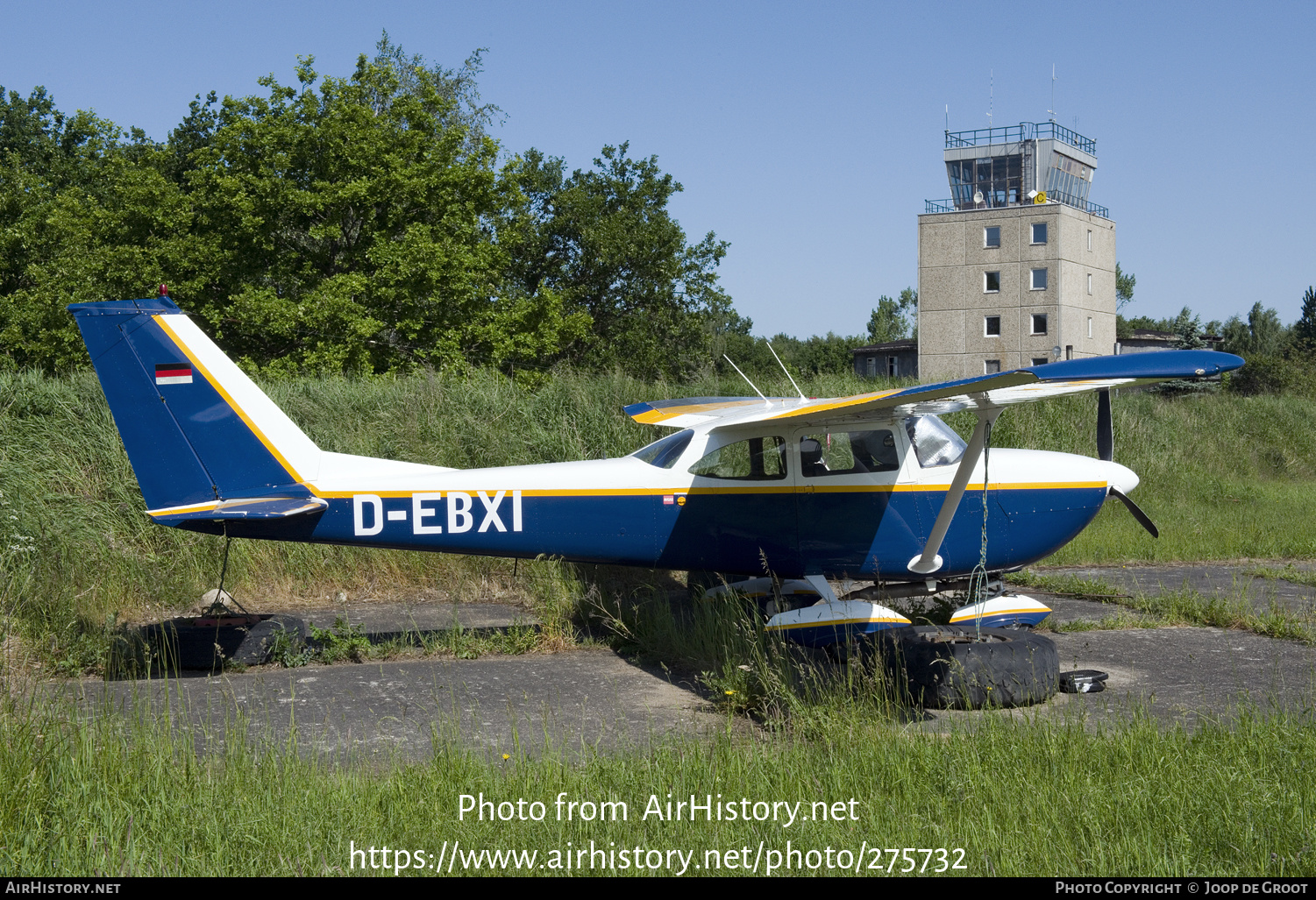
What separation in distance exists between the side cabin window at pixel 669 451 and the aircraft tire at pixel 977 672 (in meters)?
2.26

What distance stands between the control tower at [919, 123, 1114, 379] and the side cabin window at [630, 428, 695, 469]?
5483 centimetres

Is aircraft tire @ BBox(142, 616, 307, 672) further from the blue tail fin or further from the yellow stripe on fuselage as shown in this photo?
the yellow stripe on fuselage

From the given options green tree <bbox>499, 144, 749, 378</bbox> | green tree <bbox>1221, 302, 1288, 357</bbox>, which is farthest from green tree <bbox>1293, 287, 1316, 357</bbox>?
green tree <bbox>499, 144, 749, 378</bbox>

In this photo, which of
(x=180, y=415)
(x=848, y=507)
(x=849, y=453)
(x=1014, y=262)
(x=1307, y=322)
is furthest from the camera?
(x=1307, y=322)

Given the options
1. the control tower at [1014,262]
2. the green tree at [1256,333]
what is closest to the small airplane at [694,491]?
the control tower at [1014,262]

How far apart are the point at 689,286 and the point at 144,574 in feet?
84.5

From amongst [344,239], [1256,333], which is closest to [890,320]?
[1256,333]

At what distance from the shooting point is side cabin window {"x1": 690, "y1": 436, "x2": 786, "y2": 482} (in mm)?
7488

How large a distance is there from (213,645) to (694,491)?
3.85 meters

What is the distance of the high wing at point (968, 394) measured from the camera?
5.44m

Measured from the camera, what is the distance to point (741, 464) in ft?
24.8

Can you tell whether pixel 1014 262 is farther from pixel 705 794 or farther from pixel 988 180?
pixel 705 794

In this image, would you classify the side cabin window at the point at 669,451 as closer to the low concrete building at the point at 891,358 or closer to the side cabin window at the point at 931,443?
the side cabin window at the point at 931,443
